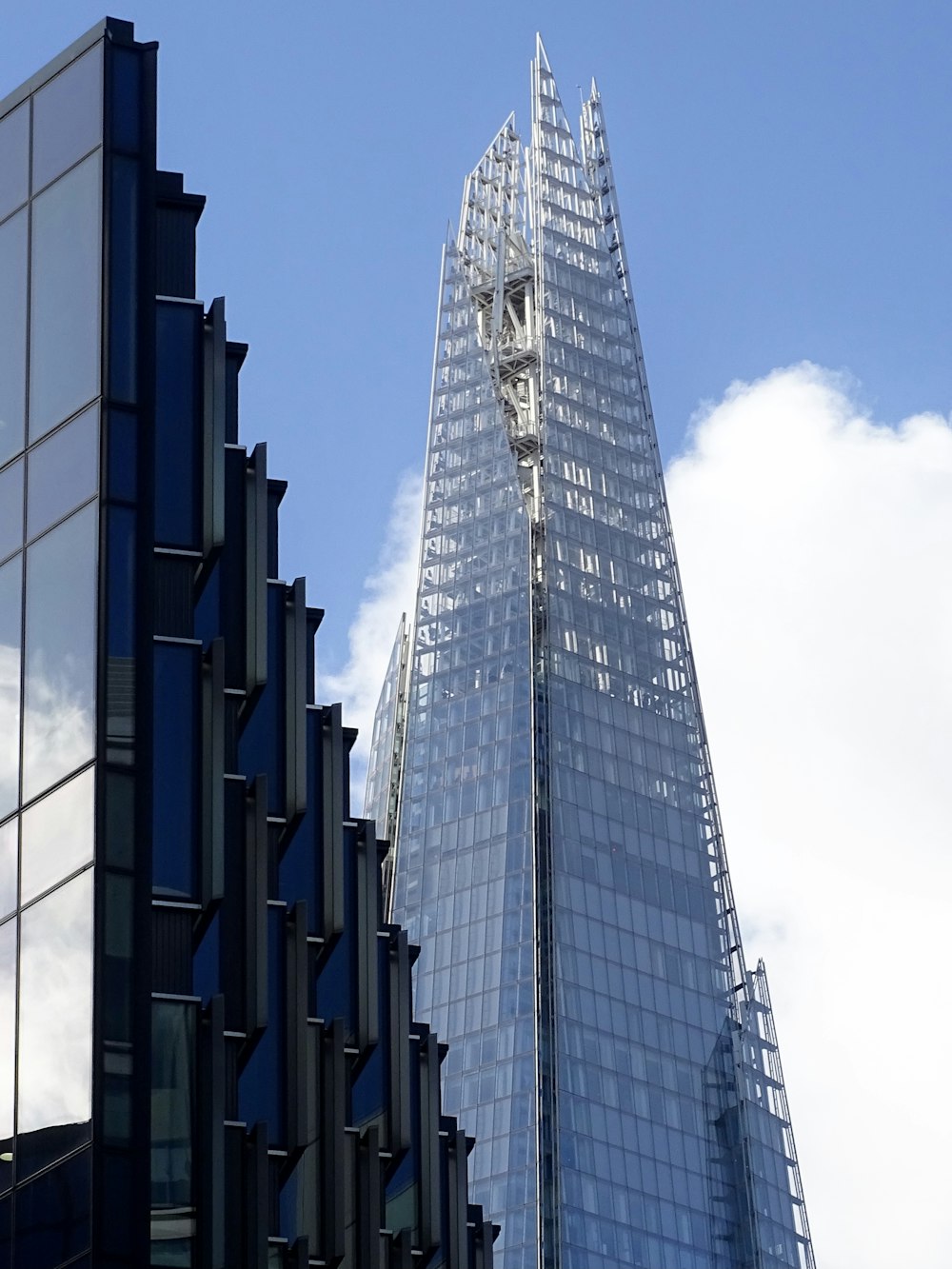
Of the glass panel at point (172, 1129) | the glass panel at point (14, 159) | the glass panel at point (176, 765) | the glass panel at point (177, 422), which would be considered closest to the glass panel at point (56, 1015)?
the glass panel at point (172, 1129)

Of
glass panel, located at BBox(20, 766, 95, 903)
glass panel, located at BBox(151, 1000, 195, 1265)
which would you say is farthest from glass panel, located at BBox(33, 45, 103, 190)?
glass panel, located at BBox(151, 1000, 195, 1265)

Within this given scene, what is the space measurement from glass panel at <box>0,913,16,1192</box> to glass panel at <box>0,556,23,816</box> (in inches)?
70.2

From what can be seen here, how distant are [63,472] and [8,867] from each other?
197 inches

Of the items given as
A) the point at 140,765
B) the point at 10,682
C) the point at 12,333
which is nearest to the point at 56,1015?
the point at 140,765

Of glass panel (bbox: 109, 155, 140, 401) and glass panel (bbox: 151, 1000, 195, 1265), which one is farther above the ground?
glass panel (bbox: 109, 155, 140, 401)

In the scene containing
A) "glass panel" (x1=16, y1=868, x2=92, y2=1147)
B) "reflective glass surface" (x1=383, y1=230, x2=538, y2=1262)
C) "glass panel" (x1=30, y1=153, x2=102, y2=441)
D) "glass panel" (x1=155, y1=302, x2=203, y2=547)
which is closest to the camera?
"glass panel" (x1=16, y1=868, x2=92, y2=1147)

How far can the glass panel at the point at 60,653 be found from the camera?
30500 millimetres

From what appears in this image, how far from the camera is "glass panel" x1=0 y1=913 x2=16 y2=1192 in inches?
1125

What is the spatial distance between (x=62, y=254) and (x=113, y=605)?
5.20 meters

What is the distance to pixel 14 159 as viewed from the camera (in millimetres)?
34625

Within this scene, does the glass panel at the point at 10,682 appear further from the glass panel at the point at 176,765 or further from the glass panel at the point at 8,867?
the glass panel at the point at 176,765

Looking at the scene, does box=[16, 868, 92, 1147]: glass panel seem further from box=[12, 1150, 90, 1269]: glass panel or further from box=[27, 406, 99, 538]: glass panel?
box=[27, 406, 99, 538]: glass panel

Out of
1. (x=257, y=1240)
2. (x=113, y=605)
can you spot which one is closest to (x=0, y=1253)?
(x=257, y=1240)

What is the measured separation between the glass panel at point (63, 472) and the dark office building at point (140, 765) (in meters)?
0.04
